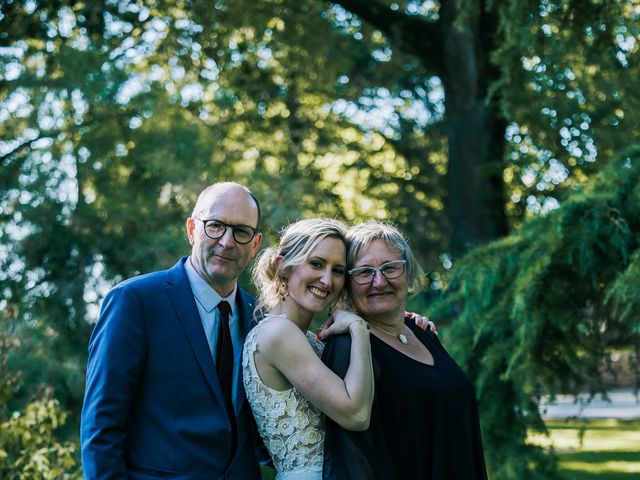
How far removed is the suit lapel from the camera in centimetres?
347

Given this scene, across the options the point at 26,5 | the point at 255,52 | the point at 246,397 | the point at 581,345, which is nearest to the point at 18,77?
the point at 26,5

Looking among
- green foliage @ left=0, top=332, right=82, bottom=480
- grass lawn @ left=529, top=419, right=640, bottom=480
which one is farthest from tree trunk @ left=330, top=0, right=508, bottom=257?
green foliage @ left=0, top=332, right=82, bottom=480

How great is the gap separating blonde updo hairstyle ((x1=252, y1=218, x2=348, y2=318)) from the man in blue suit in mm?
120

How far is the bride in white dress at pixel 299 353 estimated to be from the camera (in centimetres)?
327

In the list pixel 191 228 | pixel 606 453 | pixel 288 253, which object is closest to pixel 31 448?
pixel 191 228

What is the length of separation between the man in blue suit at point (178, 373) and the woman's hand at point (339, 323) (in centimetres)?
41

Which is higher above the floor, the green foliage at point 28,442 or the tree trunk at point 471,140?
the tree trunk at point 471,140

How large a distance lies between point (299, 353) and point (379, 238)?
62 centimetres

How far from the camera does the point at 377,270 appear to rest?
3.58 meters

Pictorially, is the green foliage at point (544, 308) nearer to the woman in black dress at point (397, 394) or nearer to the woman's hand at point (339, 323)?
the woman in black dress at point (397, 394)

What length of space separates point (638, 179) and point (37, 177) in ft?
23.8

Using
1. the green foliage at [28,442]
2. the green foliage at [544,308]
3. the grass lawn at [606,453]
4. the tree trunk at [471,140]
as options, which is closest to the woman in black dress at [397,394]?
the green foliage at [544,308]

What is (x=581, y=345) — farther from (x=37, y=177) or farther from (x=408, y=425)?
(x=37, y=177)

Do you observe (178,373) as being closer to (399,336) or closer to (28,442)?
(399,336)
